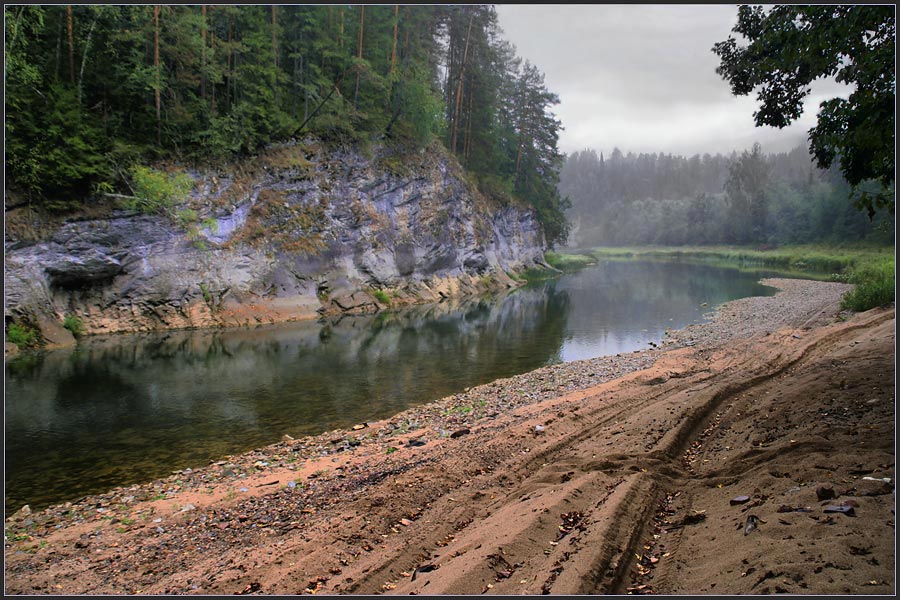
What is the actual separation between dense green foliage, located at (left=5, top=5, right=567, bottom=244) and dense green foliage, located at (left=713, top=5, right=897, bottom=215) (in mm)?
25672

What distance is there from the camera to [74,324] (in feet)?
71.8

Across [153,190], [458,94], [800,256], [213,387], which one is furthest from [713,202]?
[213,387]

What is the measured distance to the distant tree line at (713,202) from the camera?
2569 inches

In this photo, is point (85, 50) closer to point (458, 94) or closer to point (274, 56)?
point (274, 56)

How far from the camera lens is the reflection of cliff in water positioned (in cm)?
1061

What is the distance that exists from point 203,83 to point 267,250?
1004cm

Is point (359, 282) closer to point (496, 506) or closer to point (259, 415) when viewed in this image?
point (259, 415)

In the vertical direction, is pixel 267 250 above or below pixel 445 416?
above

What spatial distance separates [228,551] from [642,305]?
32.3 m

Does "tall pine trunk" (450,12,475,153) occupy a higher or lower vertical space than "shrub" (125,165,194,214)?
higher

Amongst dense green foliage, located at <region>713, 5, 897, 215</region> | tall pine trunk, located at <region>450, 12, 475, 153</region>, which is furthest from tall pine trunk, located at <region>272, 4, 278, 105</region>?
dense green foliage, located at <region>713, 5, 897, 215</region>

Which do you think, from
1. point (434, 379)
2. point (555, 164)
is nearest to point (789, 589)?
point (434, 379)

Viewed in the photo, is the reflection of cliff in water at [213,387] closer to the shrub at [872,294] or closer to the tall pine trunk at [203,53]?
the shrub at [872,294]

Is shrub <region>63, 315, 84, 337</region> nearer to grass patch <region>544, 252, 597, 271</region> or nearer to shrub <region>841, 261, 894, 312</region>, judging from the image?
shrub <region>841, 261, 894, 312</region>
